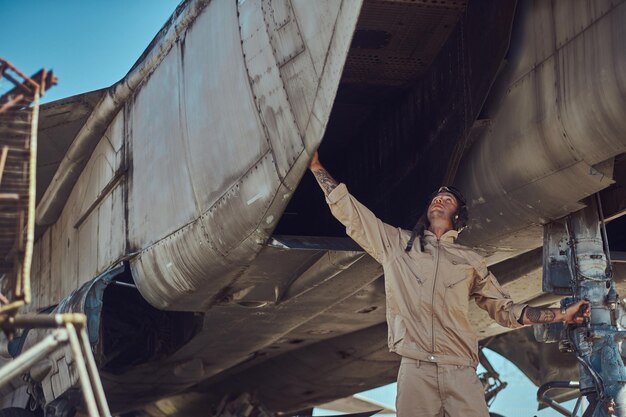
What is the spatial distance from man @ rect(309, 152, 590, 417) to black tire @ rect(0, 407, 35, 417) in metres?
5.61

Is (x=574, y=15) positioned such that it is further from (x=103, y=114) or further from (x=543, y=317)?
(x=103, y=114)

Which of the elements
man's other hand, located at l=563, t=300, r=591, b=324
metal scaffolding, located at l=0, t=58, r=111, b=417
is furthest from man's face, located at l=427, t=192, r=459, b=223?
metal scaffolding, located at l=0, t=58, r=111, b=417

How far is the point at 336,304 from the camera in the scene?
834 cm

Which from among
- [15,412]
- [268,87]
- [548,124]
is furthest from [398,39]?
[15,412]

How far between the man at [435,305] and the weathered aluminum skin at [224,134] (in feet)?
1.72

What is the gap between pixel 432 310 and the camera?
5246 millimetres

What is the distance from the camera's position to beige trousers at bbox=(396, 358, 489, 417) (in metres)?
5.04

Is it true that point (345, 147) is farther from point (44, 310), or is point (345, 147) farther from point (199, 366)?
point (44, 310)

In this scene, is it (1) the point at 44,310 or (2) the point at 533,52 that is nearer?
(2) the point at 533,52

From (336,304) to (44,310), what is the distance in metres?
3.60

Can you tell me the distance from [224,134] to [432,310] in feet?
8.00

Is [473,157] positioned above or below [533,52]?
→ below

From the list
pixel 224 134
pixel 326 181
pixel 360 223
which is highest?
pixel 224 134

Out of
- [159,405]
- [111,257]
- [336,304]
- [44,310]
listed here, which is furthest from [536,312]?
[159,405]
